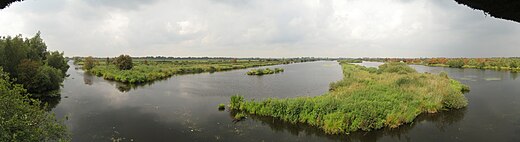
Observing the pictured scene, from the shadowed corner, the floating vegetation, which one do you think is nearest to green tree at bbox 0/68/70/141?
the floating vegetation

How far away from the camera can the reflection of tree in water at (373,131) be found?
17781 mm

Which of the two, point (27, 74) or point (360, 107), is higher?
point (27, 74)

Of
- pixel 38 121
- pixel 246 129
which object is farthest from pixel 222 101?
pixel 38 121

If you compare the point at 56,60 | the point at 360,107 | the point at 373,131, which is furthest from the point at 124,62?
the point at 373,131

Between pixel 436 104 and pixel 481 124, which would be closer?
pixel 481 124

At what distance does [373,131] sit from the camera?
18500mm

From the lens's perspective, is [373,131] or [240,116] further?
[240,116]

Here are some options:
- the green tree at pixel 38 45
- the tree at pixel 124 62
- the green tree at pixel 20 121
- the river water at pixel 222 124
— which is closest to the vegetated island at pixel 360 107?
the river water at pixel 222 124

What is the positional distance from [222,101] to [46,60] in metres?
33.3

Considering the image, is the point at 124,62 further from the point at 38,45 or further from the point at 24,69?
the point at 24,69

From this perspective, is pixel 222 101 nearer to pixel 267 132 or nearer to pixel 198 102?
pixel 198 102

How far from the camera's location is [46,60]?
4516cm

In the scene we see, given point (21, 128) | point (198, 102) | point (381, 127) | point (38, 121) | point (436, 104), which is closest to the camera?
point (21, 128)

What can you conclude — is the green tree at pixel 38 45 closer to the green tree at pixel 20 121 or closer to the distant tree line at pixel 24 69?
the distant tree line at pixel 24 69
